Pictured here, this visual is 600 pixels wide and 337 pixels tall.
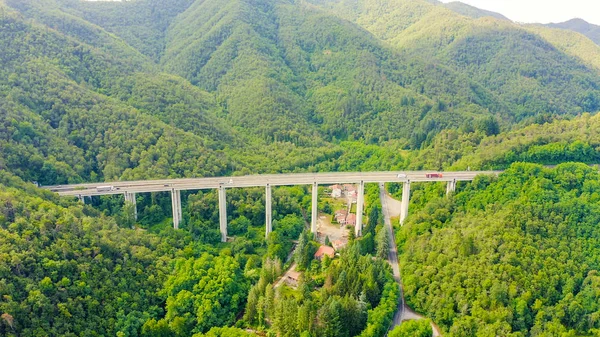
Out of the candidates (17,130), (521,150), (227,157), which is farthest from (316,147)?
(17,130)

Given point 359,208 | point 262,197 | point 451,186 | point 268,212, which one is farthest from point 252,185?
point 451,186

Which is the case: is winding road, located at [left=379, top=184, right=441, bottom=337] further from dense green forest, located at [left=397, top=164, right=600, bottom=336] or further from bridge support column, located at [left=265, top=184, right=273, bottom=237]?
bridge support column, located at [left=265, top=184, right=273, bottom=237]

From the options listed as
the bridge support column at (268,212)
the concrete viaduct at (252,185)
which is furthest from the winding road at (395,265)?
the bridge support column at (268,212)

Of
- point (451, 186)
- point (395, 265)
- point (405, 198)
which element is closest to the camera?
point (395, 265)

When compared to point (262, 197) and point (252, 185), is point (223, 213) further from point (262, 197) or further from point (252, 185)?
point (262, 197)

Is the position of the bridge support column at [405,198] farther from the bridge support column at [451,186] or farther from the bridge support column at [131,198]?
the bridge support column at [131,198]

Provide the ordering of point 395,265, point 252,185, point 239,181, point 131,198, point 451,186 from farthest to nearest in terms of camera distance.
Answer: point 239,181, point 451,186, point 252,185, point 131,198, point 395,265

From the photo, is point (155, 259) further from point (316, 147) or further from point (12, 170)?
point (316, 147)
